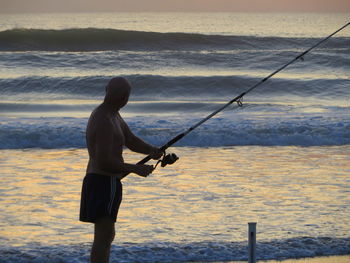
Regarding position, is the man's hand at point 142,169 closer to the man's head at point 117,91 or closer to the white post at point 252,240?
the man's head at point 117,91

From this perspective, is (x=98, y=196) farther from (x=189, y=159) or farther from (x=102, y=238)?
(x=189, y=159)

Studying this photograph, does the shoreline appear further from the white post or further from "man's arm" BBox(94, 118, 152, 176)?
"man's arm" BBox(94, 118, 152, 176)

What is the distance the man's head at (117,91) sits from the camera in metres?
4.39

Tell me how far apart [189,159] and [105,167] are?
6.11 metres

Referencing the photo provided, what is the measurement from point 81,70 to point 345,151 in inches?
598

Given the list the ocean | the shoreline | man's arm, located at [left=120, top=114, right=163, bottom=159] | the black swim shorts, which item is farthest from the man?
the shoreline

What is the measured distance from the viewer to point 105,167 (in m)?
4.36

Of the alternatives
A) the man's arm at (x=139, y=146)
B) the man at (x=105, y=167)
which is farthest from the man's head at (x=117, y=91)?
the man's arm at (x=139, y=146)

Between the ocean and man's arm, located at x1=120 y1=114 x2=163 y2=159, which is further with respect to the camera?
the ocean

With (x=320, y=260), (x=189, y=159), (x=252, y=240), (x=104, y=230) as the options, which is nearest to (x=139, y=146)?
(x=104, y=230)

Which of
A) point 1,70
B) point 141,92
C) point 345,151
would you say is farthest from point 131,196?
point 1,70

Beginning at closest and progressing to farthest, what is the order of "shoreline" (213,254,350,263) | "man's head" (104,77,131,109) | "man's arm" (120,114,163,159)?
1. "man's head" (104,77,131,109)
2. "man's arm" (120,114,163,159)
3. "shoreline" (213,254,350,263)

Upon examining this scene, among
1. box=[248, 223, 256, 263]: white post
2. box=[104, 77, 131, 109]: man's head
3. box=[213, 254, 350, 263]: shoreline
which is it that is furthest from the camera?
box=[213, 254, 350, 263]: shoreline

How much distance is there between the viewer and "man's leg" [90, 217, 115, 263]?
445 centimetres
